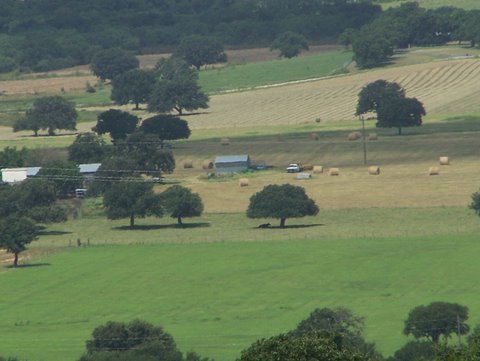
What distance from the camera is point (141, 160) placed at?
536 ft

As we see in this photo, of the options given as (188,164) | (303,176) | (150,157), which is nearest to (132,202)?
(303,176)

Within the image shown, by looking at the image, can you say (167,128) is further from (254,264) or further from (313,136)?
(254,264)

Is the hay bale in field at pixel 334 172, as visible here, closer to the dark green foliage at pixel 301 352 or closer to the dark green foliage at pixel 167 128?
the dark green foliage at pixel 167 128

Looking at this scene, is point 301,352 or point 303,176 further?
point 303,176

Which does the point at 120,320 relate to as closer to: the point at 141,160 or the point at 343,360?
the point at 343,360

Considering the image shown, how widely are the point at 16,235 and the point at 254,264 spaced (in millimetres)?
18231

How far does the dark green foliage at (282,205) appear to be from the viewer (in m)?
132

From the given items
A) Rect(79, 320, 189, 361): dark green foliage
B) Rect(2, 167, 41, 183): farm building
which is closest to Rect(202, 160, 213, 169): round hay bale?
Rect(2, 167, 41, 183): farm building

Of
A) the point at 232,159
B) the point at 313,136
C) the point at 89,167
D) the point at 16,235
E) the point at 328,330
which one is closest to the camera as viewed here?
the point at 328,330

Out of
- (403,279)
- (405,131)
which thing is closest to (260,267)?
(403,279)

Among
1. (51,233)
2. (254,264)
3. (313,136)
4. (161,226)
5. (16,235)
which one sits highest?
(313,136)

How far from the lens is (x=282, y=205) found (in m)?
132

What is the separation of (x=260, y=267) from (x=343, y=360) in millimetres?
57152

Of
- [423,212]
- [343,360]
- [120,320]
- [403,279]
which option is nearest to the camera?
[343,360]
